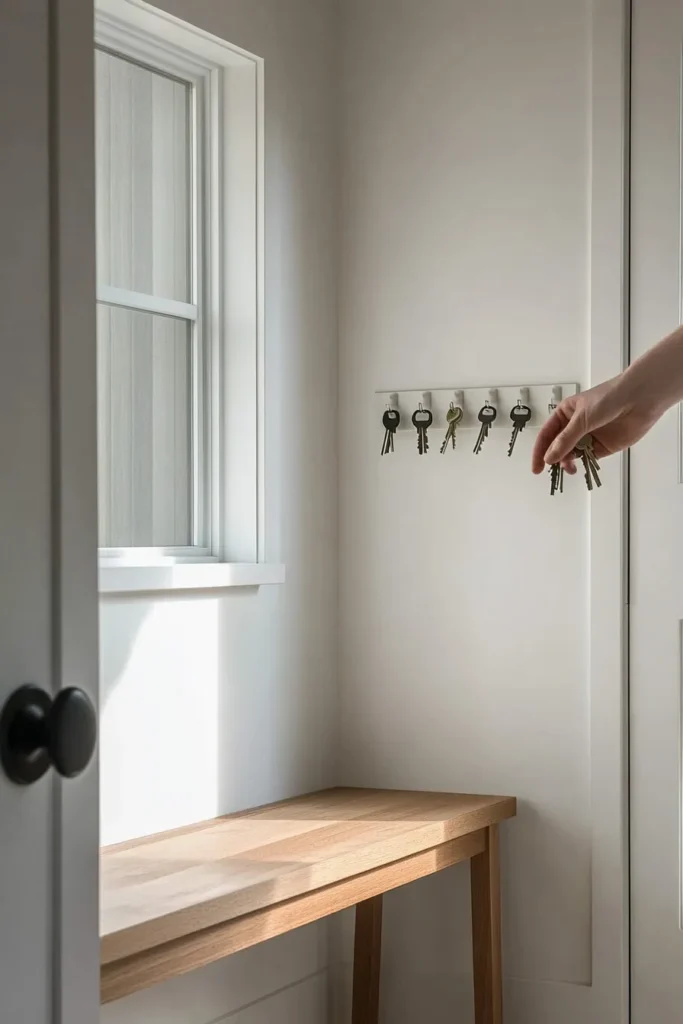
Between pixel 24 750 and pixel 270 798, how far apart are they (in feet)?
5.87

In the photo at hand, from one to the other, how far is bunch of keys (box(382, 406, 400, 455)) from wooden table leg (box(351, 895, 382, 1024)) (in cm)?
102

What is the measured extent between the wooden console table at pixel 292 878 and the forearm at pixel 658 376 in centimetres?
90

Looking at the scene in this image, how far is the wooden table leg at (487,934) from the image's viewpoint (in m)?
2.63

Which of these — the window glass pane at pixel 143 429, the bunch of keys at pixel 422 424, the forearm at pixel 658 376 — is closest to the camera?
the forearm at pixel 658 376

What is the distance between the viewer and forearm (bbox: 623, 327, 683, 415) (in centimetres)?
180

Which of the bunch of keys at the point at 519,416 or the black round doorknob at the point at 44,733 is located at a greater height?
the bunch of keys at the point at 519,416

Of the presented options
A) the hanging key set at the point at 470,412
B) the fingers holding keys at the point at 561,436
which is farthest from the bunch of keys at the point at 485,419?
the fingers holding keys at the point at 561,436

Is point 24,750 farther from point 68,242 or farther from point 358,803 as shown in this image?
point 358,803

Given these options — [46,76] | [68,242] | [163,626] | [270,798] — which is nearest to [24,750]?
[68,242]

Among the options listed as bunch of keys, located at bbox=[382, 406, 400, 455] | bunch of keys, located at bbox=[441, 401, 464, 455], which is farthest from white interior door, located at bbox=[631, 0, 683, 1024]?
bunch of keys, located at bbox=[382, 406, 400, 455]

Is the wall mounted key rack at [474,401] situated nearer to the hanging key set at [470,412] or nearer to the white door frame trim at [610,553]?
the hanging key set at [470,412]

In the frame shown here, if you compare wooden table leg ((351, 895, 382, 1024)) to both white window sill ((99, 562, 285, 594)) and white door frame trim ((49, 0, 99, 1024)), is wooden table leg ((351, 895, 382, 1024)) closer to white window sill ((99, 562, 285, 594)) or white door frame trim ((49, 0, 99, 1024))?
white window sill ((99, 562, 285, 594))

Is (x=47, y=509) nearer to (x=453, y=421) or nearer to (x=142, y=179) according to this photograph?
(x=142, y=179)

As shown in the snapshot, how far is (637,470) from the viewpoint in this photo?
2.68 meters
